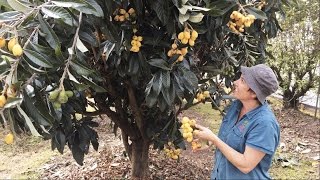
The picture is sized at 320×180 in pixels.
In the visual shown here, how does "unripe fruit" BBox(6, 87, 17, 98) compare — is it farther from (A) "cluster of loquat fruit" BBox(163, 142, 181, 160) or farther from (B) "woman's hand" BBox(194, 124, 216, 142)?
(A) "cluster of loquat fruit" BBox(163, 142, 181, 160)

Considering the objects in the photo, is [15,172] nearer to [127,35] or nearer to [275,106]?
[127,35]

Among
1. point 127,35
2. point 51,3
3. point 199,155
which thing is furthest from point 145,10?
point 199,155

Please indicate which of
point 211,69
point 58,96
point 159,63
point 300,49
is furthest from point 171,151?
point 300,49

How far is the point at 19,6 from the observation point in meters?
1.27

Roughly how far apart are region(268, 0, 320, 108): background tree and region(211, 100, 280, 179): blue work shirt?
3593mm

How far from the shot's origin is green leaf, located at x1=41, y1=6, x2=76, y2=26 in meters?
1.26

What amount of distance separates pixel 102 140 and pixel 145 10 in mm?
2989

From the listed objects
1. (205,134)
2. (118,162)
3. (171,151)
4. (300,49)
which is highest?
(205,134)

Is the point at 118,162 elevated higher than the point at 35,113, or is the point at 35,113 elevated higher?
the point at 35,113

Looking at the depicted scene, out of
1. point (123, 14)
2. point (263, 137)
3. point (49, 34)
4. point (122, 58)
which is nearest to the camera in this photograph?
point (49, 34)

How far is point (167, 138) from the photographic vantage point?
2697 mm

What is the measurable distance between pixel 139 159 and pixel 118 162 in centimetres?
82

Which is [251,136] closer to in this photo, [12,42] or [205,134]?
[205,134]

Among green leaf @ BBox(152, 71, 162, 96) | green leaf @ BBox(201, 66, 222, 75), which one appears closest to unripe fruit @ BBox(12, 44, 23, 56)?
green leaf @ BBox(152, 71, 162, 96)
